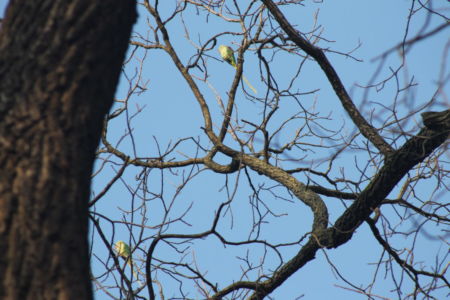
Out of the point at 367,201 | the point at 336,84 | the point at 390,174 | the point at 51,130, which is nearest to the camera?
the point at 51,130

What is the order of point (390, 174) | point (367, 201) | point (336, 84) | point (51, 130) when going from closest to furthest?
point (51, 130)
point (390, 174)
point (367, 201)
point (336, 84)

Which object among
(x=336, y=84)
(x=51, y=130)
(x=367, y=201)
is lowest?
(x=51, y=130)

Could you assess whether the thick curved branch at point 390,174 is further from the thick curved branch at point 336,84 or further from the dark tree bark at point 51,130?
the dark tree bark at point 51,130

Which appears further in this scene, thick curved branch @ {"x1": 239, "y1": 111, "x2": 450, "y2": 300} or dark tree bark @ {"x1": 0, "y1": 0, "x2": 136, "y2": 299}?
thick curved branch @ {"x1": 239, "y1": 111, "x2": 450, "y2": 300}

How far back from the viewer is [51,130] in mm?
1396

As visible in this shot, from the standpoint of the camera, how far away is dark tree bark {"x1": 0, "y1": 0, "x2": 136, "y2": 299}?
1.34m

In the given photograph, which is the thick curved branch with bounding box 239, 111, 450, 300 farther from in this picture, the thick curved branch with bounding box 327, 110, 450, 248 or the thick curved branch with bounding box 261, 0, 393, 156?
the thick curved branch with bounding box 261, 0, 393, 156

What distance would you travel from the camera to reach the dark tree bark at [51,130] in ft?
4.38

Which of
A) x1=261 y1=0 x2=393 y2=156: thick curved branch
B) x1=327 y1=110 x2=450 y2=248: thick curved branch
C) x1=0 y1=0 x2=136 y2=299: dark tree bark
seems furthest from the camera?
x1=261 y1=0 x2=393 y2=156: thick curved branch

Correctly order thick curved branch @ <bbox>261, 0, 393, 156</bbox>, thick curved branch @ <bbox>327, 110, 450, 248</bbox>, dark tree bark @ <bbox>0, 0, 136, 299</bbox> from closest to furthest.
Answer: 1. dark tree bark @ <bbox>0, 0, 136, 299</bbox>
2. thick curved branch @ <bbox>327, 110, 450, 248</bbox>
3. thick curved branch @ <bbox>261, 0, 393, 156</bbox>

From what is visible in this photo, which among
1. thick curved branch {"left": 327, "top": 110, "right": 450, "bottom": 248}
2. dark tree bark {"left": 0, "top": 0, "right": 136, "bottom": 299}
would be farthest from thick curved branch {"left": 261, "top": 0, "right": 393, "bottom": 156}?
dark tree bark {"left": 0, "top": 0, "right": 136, "bottom": 299}

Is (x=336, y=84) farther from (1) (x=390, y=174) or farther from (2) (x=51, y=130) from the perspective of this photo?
(2) (x=51, y=130)

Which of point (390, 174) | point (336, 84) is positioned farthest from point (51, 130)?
point (336, 84)

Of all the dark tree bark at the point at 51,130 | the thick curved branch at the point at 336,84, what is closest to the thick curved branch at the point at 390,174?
the thick curved branch at the point at 336,84
